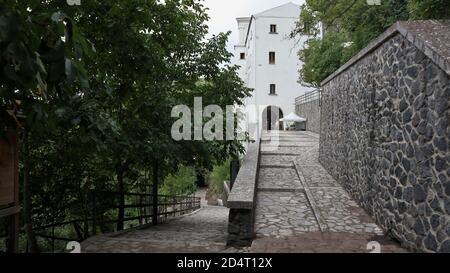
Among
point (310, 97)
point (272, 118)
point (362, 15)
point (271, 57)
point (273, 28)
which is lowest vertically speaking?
point (272, 118)

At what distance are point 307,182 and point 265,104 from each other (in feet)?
62.8

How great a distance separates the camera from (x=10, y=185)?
3650 millimetres

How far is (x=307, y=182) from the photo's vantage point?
8211mm

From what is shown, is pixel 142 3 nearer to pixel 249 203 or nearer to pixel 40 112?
pixel 249 203

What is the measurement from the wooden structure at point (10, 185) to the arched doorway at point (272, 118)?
24.0 metres

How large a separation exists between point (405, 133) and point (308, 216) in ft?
7.34

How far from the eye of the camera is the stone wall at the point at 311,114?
19.3 metres

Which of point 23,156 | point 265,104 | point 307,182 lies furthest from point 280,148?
point 265,104

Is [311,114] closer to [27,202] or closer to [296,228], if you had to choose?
[296,228]

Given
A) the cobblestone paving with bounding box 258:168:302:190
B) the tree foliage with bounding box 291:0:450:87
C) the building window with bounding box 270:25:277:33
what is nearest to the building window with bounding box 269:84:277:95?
the building window with bounding box 270:25:277:33

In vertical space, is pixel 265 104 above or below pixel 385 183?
above

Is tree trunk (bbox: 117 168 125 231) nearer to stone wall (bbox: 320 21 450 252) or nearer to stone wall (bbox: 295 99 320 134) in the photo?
stone wall (bbox: 320 21 450 252)

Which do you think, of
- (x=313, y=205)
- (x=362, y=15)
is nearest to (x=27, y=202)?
(x=313, y=205)
